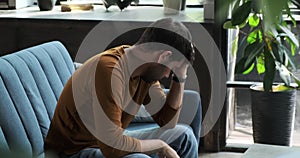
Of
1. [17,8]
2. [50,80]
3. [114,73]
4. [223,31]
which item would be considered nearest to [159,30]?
[114,73]

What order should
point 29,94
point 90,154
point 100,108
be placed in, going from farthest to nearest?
point 29,94 → point 90,154 → point 100,108

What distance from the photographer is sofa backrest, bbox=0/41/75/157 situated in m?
2.08

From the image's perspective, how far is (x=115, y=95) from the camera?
1985 mm

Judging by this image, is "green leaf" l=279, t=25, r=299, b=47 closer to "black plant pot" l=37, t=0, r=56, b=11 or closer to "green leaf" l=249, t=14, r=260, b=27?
"green leaf" l=249, t=14, r=260, b=27

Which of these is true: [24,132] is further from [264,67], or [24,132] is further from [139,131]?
[264,67]

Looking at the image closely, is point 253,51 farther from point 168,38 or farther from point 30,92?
point 30,92

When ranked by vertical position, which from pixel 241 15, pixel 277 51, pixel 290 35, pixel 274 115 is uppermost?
pixel 241 15

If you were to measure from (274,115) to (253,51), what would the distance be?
42cm

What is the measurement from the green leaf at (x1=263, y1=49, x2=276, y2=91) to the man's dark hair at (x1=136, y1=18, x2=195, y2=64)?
115 centimetres

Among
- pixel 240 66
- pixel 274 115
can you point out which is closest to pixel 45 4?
pixel 240 66

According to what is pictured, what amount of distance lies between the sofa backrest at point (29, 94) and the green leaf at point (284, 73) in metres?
1.37

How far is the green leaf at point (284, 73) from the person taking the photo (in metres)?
3.21

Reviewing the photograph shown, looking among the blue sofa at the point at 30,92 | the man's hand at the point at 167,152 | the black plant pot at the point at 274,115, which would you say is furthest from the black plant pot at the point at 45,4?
the man's hand at the point at 167,152

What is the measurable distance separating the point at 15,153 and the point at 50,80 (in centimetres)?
222
